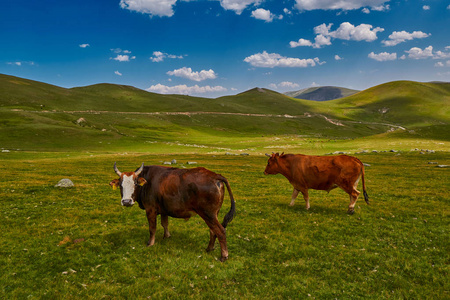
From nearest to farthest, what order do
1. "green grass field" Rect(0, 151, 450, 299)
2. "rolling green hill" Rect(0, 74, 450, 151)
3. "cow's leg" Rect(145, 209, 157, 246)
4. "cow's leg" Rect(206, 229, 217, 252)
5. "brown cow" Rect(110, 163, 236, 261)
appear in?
"green grass field" Rect(0, 151, 450, 299), "brown cow" Rect(110, 163, 236, 261), "cow's leg" Rect(206, 229, 217, 252), "cow's leg" Rect(145, 209, 157, 246), "rolling green hill" Rect(0, 74, 450, 151)

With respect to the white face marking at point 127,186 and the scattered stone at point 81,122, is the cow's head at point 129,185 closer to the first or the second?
the white face marking at point 127,186

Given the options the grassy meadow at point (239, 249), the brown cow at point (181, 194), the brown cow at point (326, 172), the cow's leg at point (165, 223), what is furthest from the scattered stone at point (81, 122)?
the brown cow at point (181, 194)

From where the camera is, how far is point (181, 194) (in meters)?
10.3

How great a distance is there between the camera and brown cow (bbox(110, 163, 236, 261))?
9.96 m

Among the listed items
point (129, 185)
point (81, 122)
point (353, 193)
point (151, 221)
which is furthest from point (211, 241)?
point (81, 122)

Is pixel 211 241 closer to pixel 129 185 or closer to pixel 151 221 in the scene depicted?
pixel 151 221

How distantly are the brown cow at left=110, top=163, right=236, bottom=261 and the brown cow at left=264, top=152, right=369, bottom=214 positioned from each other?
7996 mm

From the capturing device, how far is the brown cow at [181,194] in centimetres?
996

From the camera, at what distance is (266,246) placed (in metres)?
11.3

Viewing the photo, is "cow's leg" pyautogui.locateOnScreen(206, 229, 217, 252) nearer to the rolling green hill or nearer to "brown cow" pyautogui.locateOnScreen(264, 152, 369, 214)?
"brown cow" pyautogui.locateOnScreen(264, 152, 369, 214)

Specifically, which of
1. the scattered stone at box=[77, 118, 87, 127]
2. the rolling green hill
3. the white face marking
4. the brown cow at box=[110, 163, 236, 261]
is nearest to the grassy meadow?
the brown cow at box=[110, 163, 236, 261]

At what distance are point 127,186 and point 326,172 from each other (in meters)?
11.9

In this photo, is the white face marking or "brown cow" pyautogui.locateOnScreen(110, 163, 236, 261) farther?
the white face marking

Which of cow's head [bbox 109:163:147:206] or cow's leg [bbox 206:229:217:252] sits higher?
cow's head [bbox 109:163:147:206]
